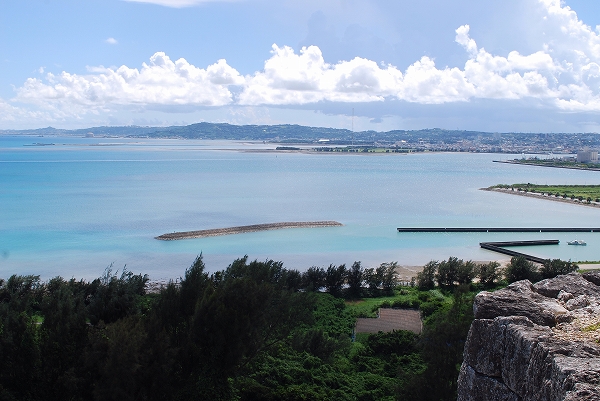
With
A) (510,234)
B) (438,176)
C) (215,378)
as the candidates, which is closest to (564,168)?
(438,176)

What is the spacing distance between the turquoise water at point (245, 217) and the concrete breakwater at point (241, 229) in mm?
798

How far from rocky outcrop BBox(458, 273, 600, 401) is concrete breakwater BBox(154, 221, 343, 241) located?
27.7 metres

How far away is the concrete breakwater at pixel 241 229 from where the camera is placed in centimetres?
3173

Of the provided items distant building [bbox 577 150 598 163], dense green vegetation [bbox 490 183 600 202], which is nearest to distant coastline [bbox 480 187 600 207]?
dense green vegetation [bbox 490 183 600 202]

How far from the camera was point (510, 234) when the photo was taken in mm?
35031

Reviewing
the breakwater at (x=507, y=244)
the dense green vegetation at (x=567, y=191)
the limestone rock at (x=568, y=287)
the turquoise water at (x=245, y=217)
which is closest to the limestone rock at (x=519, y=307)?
the limestone rock at (x=568, y=287)

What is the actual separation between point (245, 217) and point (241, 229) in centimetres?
507

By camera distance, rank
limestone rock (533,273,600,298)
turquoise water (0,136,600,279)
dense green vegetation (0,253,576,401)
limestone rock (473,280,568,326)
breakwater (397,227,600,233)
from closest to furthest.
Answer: limestone rock (473,280,568,326)
limestone rock (533,273,600,298)
dense green vegetation (0,253,576,401)
turquoise water (0,136,600,279)
breakwater (397,227,600,233)

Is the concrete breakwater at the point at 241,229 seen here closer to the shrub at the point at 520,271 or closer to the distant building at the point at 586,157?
the shrub at the point at 520,271

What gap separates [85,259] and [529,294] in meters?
24.7

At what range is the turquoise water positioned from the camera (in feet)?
89.8

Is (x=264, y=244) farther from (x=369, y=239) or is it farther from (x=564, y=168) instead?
(x=564, y=168)

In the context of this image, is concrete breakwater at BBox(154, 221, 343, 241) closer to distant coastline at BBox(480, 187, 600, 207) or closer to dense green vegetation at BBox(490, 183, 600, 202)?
distant coastline at BBox(480, 187, 600, 207)

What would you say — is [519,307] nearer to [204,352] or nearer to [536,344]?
[536,344]
